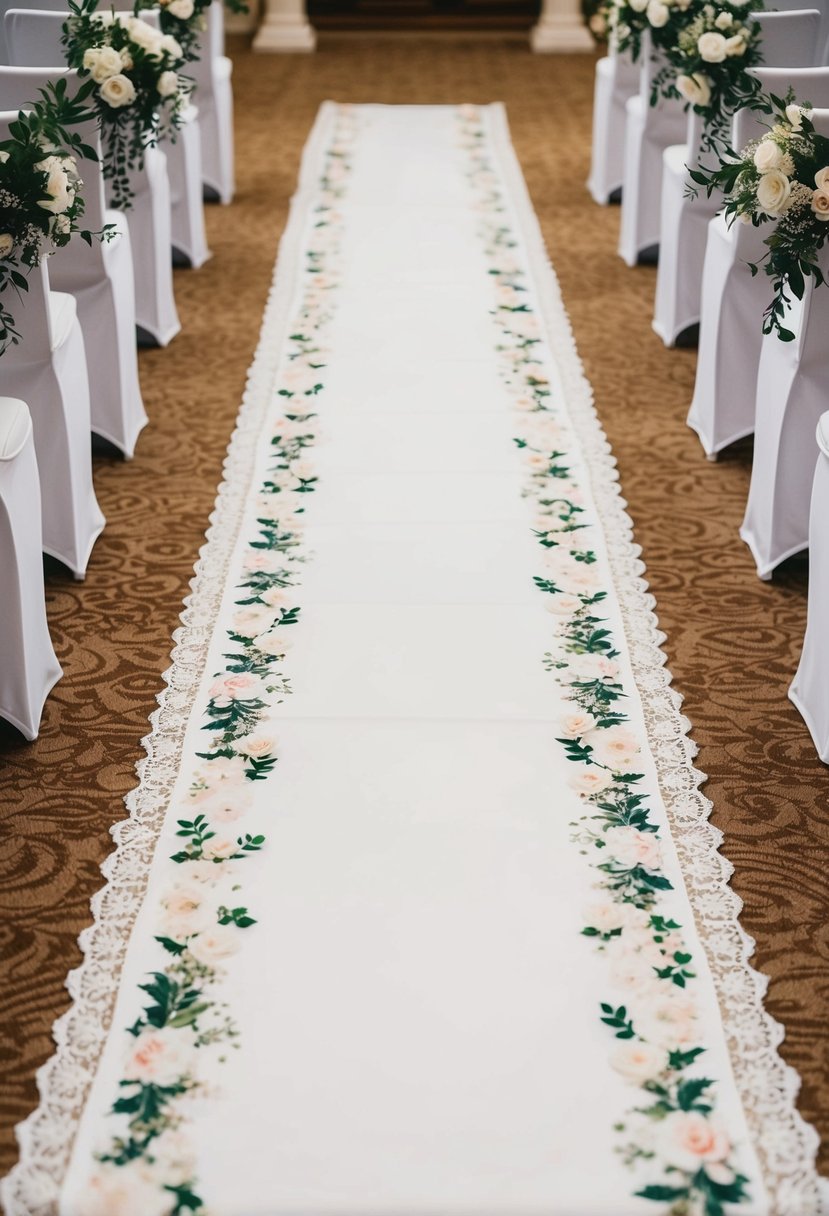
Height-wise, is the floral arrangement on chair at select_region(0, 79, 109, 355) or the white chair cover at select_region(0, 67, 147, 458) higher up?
the floral arrangement on chair at select_region(0, 79, 109, 355)

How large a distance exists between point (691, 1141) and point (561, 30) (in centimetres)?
1154

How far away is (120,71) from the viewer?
4.43m

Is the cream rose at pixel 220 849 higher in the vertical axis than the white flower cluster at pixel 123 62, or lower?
lower

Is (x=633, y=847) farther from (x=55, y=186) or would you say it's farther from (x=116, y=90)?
(x=116, y=90)

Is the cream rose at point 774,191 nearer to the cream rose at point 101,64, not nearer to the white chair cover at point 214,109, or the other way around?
the cream rose at point 101,64

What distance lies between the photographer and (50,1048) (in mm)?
2418

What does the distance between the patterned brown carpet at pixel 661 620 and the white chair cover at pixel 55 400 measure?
12cm

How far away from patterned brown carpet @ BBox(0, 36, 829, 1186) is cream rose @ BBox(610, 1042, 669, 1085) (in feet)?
0.73

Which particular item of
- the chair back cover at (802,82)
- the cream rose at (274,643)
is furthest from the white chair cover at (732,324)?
the cream rose at (274,643)

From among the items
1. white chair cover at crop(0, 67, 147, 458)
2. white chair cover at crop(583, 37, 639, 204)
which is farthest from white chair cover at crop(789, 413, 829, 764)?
white chair cover at crop(583, 37, 639, 204)

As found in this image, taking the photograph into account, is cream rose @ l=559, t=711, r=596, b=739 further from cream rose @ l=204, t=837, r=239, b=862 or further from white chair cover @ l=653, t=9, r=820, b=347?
white chair cover @ l=653, t=9, r=820, b=347

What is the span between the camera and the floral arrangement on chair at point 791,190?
3344mm

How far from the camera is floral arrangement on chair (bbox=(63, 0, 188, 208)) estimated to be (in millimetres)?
4324

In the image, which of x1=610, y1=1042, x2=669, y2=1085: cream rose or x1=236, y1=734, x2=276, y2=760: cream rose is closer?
x1=610, y1=1042, x2=669, y2=1085: cream rose
